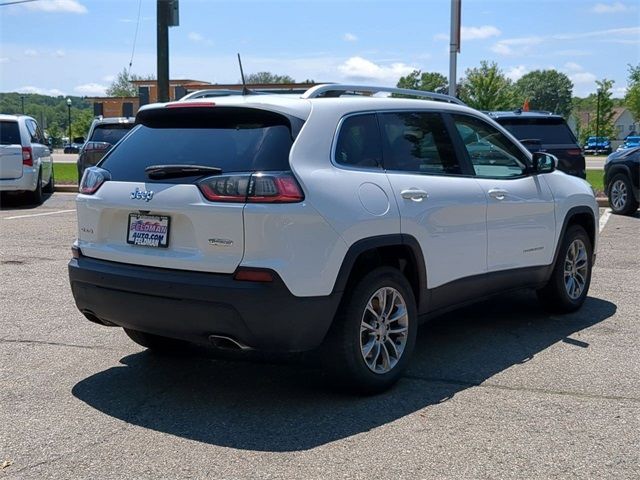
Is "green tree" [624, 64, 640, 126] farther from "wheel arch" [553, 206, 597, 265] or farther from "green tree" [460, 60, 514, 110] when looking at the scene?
"wheel arch" [553, 206, 597, 265]

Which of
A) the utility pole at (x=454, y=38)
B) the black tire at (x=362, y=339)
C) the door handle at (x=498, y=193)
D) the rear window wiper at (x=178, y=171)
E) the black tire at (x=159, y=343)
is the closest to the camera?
the rear window wiper at (x=178, y=171)

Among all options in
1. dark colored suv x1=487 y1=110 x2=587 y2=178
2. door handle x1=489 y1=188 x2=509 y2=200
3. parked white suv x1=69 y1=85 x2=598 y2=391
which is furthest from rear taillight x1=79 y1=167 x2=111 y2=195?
dark colored suv x1=487 y1=110 x2=587 y2=178

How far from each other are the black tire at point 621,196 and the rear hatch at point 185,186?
11.1 meters

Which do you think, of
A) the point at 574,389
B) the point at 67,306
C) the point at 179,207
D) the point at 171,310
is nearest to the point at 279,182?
the point at 179,207

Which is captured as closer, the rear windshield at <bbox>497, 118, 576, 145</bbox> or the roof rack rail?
the roof rack rail

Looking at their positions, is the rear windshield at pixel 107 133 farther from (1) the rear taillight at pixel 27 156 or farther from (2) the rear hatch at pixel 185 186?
(2) the rear hatch at pixel 185 186

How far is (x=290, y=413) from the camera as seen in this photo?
4.63 m

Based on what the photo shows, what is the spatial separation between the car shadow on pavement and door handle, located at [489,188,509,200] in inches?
43.9

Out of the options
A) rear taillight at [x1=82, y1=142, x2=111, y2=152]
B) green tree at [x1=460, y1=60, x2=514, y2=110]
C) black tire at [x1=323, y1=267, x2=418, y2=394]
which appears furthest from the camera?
green tree at [x1=460, y1=60, x2=514, y2=110]

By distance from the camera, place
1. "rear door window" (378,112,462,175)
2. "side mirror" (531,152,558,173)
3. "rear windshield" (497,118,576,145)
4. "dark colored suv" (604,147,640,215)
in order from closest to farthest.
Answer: "rear door window" (378,112,462,175) → "side mirror" (531,152,558,173) → "rear windshield" (497,118,576,145) → "dark colored suv" (604,147,640,215)

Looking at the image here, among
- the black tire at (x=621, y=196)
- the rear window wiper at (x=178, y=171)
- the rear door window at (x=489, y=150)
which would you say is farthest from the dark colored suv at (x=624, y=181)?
the rear window wiper at (x=178, y=171)

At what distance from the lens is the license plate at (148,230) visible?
15.2 ft

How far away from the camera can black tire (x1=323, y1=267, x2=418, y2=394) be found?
4.67 meters

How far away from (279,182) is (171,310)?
0.95m
